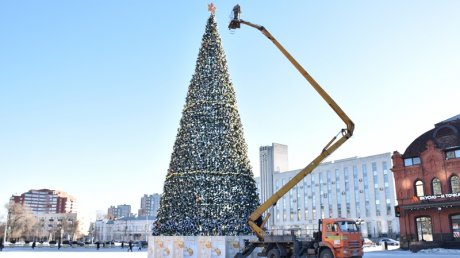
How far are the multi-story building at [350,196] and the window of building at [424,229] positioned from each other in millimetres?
47594

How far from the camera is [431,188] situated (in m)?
41.0

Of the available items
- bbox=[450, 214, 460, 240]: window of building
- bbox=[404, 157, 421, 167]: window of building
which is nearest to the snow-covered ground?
bbox=[450, 214, 460, 240]: window of building

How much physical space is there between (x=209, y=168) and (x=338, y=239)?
9871mm

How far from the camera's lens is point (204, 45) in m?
29.7

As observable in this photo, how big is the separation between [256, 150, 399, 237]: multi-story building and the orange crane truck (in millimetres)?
69680

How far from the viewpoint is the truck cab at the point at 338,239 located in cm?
2056

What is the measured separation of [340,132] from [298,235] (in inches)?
267

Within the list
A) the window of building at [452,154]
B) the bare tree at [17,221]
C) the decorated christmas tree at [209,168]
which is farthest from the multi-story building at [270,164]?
the decorated christmas tree at [209,168]

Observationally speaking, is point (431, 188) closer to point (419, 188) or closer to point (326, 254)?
point (419, 188)

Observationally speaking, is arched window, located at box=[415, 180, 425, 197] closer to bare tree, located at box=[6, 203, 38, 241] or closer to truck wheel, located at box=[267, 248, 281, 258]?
truck wheel, located at box=[267, 248, 281, 258]

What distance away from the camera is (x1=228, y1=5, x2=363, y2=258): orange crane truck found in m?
20.9

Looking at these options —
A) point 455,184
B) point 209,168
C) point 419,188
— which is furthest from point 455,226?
point 209,168

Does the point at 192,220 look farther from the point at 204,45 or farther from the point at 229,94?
the point at 204,45

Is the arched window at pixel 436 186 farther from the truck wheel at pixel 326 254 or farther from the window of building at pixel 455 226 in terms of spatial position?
the truck wheel at pixel 326 254
